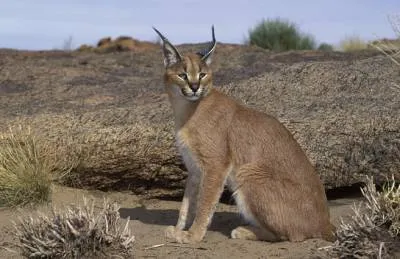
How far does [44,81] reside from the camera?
471 inches

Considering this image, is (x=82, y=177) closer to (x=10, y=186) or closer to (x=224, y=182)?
(x=10, y=186)

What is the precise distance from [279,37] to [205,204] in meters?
17.1

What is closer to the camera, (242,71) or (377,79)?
(377,79)

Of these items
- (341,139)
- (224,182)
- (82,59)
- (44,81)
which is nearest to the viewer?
(224,182)

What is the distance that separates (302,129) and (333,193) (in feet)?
3.03

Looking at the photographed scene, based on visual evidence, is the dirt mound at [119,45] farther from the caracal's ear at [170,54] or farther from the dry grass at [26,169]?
the caracal's ear at [170,54]

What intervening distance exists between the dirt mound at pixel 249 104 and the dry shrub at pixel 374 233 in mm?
2261

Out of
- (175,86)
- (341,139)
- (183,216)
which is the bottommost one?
(183,216)

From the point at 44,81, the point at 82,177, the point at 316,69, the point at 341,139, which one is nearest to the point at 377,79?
the point at 316,69

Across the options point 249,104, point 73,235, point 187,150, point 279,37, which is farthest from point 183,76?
point 279,37

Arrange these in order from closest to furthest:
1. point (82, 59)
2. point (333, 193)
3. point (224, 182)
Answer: point (224, 182) → point (333, 193) → point (82, 59)

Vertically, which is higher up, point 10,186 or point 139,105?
point 139,105

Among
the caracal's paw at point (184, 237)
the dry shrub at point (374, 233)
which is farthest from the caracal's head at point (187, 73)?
the dry shrub at point (374, 233)

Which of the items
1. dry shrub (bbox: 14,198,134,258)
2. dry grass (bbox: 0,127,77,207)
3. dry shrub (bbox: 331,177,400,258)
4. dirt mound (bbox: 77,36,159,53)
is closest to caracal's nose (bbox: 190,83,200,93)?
dry shrub (bbox: 14,198,134,258)
